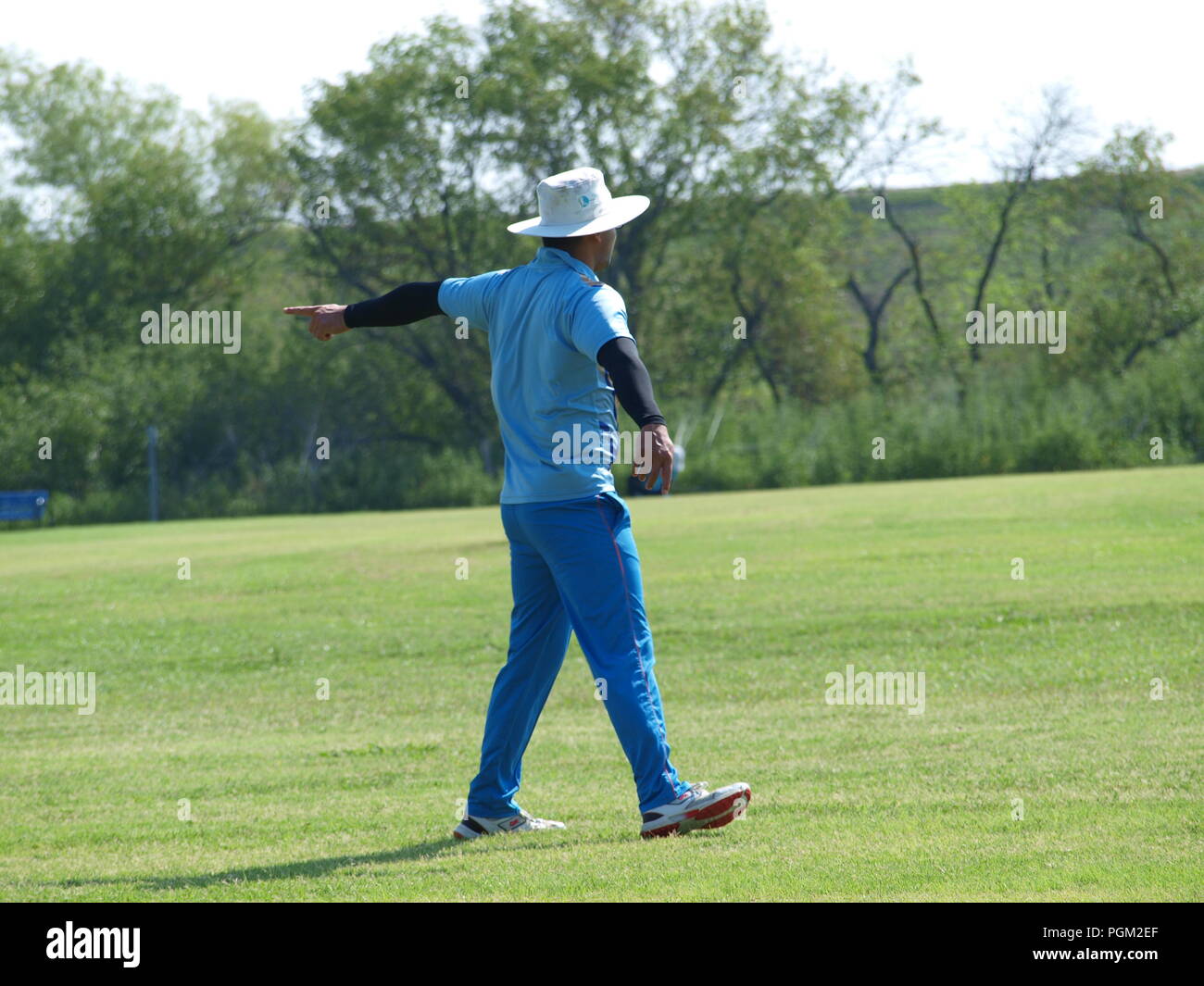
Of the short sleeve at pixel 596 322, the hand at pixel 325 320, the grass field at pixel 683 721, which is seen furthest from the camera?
the hand at pixel 325 320

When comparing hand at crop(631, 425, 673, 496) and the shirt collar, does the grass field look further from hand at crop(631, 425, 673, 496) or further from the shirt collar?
the shirt collar

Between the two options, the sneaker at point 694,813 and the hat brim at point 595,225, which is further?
the hat brim at point 595,225

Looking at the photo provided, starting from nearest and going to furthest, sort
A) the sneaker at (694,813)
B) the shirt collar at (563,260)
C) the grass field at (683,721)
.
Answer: the grass field at (683,721) < the sneaker at (694,813) < the shirt collar at (563,260)

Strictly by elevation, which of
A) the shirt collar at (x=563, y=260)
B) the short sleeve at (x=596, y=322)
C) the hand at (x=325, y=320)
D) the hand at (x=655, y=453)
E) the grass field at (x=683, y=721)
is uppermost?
the shirt collar at (x=563, y=260)

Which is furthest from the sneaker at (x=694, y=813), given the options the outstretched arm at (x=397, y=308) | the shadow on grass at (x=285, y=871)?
the outstretched arm at (x=397, y=308)

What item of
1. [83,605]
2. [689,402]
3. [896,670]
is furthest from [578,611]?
[689,402]

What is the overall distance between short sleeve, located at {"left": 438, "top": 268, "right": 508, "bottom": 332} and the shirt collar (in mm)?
183

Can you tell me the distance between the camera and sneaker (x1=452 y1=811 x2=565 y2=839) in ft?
19.3

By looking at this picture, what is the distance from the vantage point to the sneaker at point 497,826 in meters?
5.89

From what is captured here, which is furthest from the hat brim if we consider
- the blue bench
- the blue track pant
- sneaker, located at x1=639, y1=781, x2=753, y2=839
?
the blue bench

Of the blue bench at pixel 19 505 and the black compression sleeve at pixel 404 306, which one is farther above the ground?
the black compression sleeve at pixel 404 306

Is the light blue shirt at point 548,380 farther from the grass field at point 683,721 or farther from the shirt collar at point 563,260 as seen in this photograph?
the grass field at point 683,721

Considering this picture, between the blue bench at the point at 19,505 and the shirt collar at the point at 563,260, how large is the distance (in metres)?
42.8

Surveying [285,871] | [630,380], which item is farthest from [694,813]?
[630,380]
